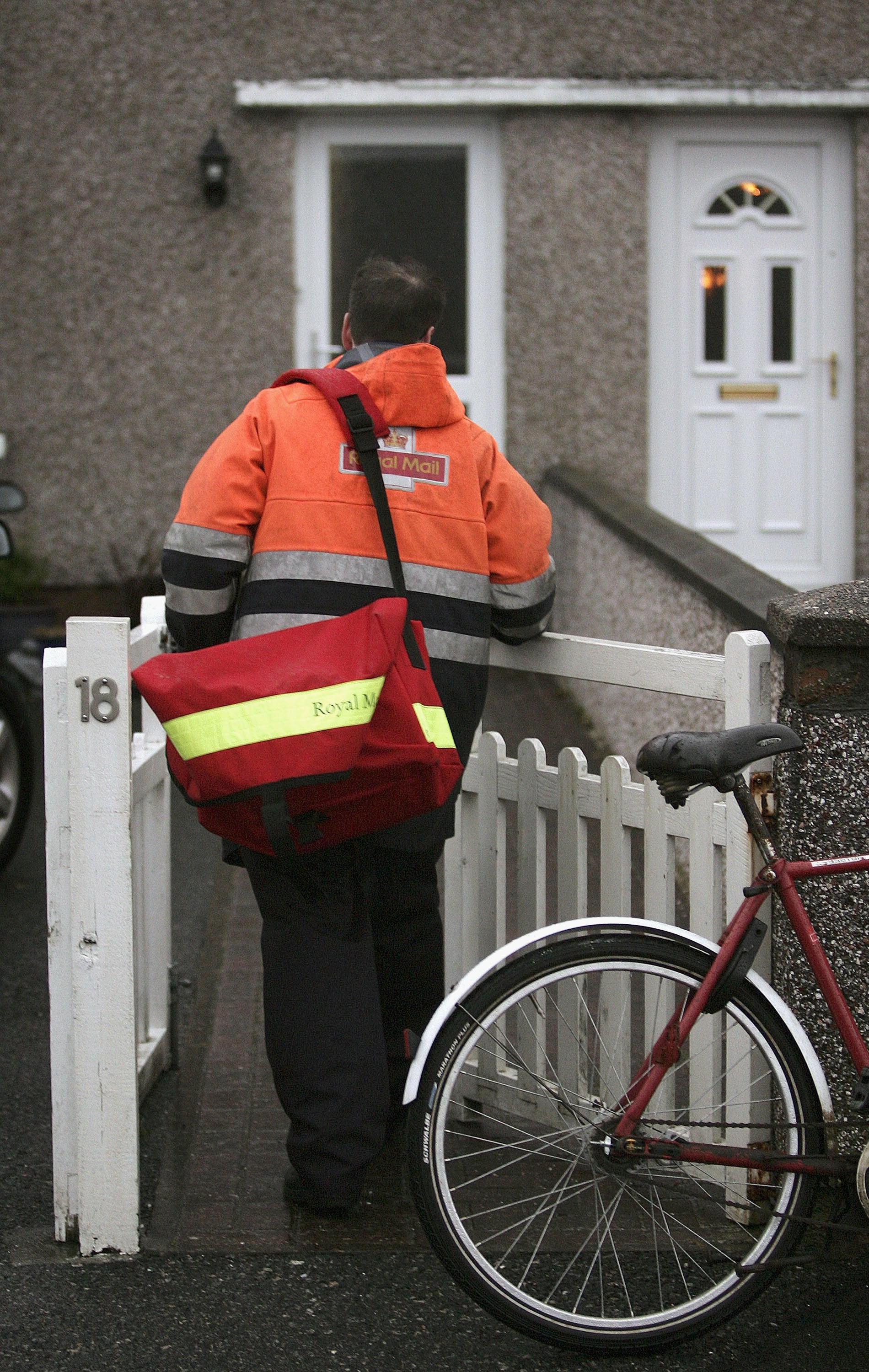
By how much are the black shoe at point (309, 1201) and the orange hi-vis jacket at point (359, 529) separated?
0.70 m

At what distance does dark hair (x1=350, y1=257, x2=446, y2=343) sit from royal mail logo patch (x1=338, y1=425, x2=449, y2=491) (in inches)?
9.0

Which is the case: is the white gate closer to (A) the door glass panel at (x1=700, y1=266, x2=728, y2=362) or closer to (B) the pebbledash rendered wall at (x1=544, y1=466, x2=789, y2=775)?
(B) the pebbledash rendered wall at (x1=544, y1=466, x2=789, y2=775)

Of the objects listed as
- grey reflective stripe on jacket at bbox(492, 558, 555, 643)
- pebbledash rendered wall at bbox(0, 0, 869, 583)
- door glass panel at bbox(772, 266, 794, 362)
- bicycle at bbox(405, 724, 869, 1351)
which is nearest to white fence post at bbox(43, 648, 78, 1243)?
bicycle at bbox(405, 724, 869, 1351)

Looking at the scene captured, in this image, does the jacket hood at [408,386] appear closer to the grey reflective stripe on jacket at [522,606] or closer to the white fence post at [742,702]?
the grey reflective stripe on jacket at [522,606]

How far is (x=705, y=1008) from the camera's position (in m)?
2.49

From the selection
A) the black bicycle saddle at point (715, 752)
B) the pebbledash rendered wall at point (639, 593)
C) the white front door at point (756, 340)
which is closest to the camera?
the black bicycle saddle at point (715, 752)

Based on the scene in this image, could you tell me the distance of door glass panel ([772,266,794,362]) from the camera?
9.23m

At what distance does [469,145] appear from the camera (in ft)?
29.8

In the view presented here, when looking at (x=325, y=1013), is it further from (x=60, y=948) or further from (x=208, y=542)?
(x=208, y=542)

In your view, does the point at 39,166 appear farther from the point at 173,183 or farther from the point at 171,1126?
the point at 171,1126

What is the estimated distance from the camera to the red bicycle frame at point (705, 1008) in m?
2.46

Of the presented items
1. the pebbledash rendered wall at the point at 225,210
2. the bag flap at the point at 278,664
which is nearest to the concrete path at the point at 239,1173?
the bag flap at the point at 278,664

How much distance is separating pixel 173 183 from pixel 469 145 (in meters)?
1.75

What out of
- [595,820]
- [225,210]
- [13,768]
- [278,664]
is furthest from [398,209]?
[278,664]
